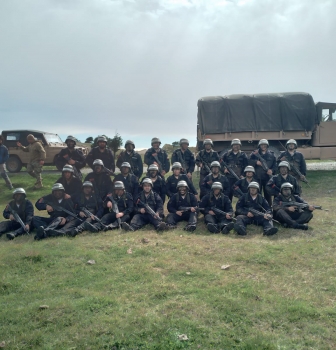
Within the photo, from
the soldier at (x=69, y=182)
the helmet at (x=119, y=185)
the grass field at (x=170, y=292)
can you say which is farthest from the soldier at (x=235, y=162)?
the soldier at (x=69, y=182)

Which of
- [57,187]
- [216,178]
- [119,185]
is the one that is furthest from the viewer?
[216,178]

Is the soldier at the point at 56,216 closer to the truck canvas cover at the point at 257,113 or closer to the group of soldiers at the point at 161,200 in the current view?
the group of soldiers at the point at 161,200

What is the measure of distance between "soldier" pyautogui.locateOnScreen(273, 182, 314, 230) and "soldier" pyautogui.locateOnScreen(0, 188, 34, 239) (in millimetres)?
5914

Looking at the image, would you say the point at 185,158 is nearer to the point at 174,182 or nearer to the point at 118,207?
the point at 174,182

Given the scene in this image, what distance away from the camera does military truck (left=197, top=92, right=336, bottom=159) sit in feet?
46.1

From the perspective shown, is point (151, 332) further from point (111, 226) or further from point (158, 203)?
point (158, 203)

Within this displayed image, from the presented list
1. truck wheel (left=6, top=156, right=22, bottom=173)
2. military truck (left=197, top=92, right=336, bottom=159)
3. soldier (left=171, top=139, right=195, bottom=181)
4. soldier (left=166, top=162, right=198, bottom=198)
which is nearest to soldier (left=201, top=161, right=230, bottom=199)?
soldier (left=166, top=162, right=198, bottom=198)

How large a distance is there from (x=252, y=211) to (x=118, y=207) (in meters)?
3.28

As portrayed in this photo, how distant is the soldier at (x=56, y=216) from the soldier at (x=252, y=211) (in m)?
3.87

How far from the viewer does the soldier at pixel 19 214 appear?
27.1ft

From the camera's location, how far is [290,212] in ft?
27.0

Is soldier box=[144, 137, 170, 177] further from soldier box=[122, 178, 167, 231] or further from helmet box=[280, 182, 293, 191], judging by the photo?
helmet box=[280, 182, 293, 191]

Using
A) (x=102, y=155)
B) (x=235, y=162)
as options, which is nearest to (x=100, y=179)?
(x=102, y=155)

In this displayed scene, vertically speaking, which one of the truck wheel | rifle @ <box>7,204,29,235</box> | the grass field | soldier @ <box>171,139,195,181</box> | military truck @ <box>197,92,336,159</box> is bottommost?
the grass field
